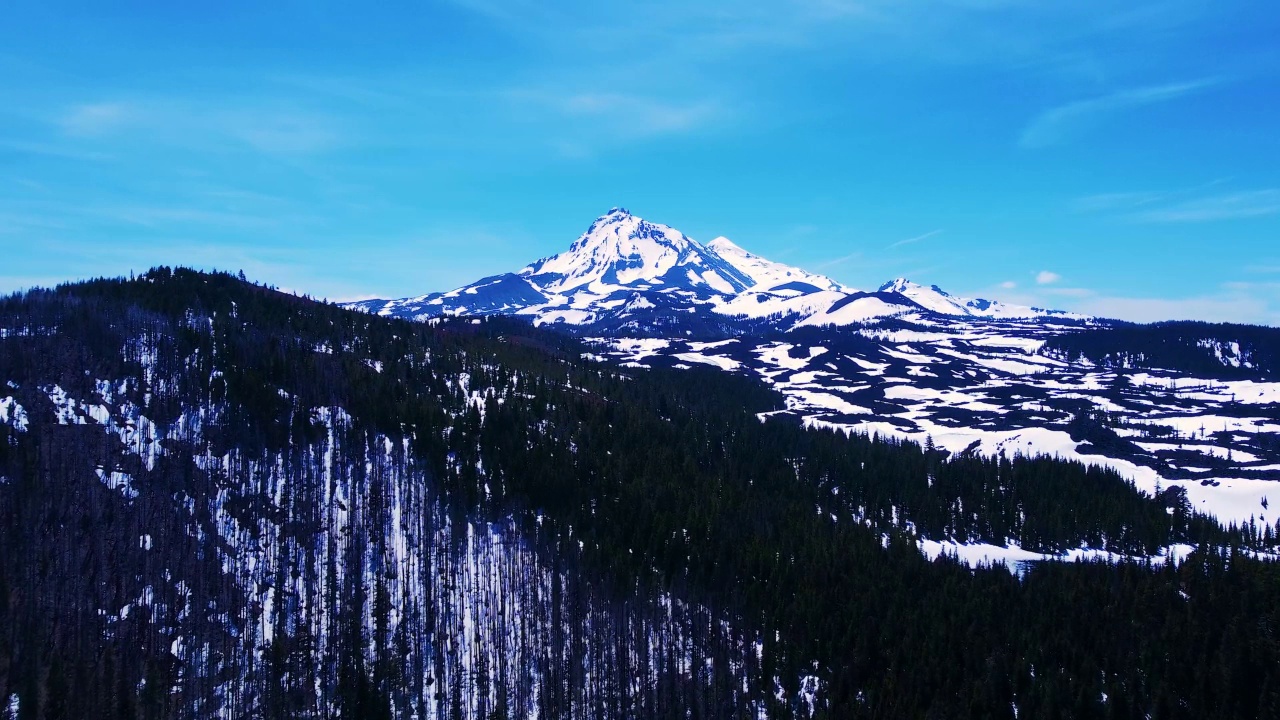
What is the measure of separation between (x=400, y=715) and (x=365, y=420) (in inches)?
2101

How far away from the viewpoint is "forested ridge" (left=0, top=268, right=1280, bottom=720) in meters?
86.5

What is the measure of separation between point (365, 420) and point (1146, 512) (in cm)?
13736

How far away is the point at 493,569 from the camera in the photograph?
10875cm

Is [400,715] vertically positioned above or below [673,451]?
below

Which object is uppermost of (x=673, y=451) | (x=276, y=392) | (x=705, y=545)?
(x=276, y=392)

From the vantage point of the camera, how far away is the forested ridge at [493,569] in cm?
8650

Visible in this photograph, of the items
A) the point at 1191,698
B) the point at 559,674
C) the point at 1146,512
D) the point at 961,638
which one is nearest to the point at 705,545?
the point at 559,674

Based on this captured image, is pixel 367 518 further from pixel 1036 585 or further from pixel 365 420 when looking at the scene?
pixel 1036 585

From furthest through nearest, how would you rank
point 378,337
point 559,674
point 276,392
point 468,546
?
1. point 378,337
2. point 276,392
3. point 468,546
4. point 559,674

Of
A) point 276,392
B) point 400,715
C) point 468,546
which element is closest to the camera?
point 400,715

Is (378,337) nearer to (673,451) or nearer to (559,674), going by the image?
(673,451)

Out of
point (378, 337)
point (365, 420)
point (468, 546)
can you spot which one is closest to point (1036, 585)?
point (468, 546)

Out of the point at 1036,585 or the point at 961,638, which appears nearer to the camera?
the point at 961,638

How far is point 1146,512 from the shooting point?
5689 inches
